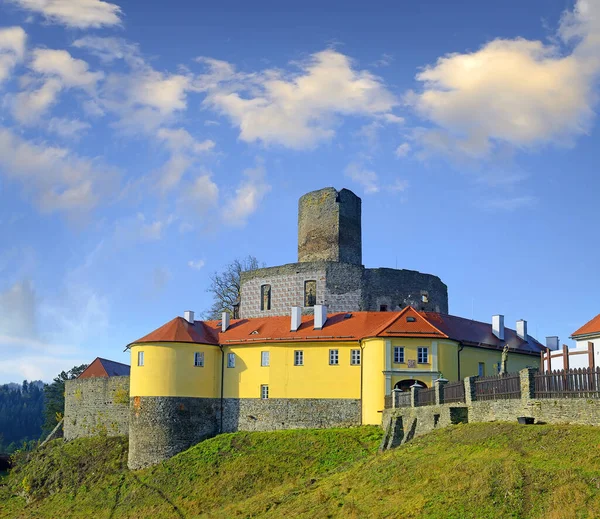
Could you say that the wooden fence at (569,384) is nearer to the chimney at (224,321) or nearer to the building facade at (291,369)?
the building facade at (291,369)

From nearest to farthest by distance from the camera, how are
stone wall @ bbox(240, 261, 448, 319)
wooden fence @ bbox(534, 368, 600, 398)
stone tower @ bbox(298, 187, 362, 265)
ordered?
wooden fence @ bbox(534, 368, 600, 398) → stone wall @ bbox(240, 261, 448, 319) → stone tower @ bbox(298, 187, 362, 265)

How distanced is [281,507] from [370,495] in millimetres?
4467

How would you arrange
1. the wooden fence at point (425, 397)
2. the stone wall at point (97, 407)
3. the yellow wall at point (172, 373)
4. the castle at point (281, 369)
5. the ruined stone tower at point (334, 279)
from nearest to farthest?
the wooden fence at point (425, 397) < the castle at point (281, 369) < the yellow wall at point (172, 373) < the stone wall at point (97, 407) < the ruined stone tower at point (334, 279)

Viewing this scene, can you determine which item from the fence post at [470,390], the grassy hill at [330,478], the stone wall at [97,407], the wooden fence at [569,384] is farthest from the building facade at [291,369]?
the wooden fence at [569,384]

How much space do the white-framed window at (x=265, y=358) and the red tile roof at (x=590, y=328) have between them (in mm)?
18584

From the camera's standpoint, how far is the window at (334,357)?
45.9m

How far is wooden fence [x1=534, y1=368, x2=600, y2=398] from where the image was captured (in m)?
24.8

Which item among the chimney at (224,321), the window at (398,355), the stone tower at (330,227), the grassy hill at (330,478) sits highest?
the stone tower at (330,227)

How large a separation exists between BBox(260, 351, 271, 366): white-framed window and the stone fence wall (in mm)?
8468

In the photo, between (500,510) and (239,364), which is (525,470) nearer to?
(500,510)

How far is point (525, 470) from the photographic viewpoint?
2212 cm

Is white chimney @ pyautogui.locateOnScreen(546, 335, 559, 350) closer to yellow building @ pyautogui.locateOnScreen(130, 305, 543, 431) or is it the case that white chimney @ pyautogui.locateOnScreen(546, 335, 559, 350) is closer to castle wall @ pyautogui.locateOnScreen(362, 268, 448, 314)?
yellow building @ pyautogui.locateOnScreen(130, 305, 543, 431)

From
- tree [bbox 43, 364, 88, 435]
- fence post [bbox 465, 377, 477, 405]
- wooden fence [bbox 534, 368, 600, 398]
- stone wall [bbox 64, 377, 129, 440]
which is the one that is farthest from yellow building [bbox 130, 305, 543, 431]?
tree [bbox 43, 364, 88, 435]

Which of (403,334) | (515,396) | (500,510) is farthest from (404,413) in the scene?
(500,510)
